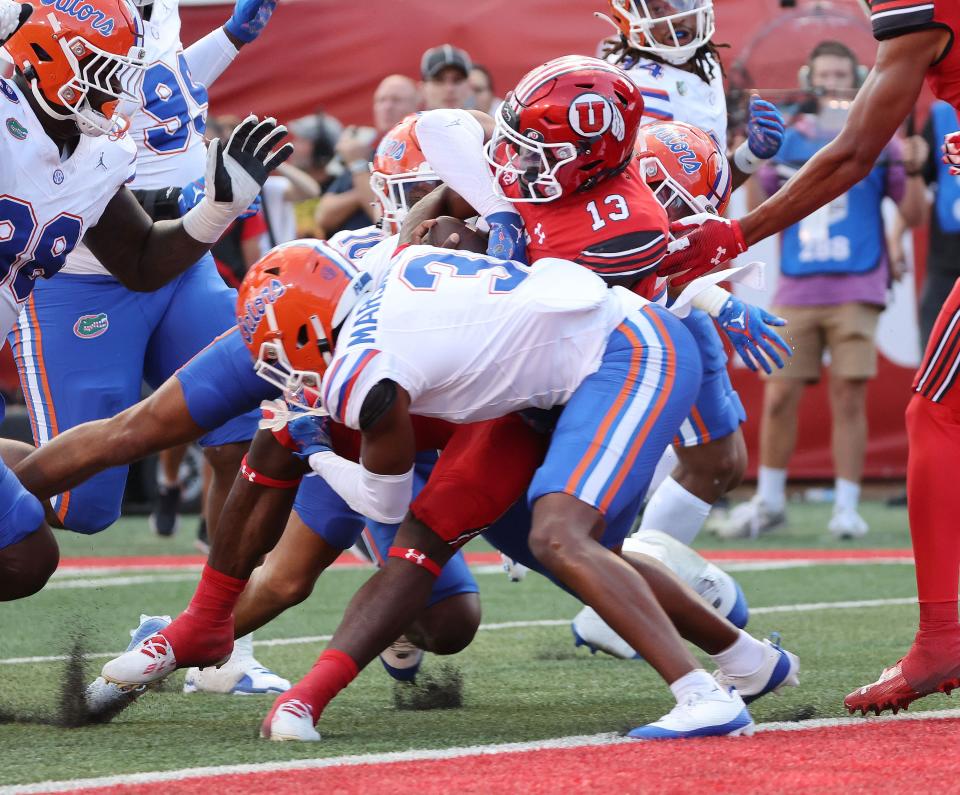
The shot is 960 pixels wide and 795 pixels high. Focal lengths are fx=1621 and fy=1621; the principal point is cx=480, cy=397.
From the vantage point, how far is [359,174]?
861cm

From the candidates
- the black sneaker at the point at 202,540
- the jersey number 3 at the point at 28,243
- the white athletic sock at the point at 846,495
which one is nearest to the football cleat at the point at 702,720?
the jersey number 3 at the point at 28,243

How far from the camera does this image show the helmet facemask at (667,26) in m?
5.15

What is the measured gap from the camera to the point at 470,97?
8.42m

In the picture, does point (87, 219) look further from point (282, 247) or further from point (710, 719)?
point (710, 719)

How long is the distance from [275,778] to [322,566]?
134 cm

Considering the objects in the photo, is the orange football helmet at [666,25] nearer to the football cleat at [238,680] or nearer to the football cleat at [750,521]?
the football cleat at [238,680]

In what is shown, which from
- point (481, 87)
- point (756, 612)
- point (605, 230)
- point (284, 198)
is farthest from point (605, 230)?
point (284, 198)

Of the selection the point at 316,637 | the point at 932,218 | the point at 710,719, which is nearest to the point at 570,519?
the point at 710,719

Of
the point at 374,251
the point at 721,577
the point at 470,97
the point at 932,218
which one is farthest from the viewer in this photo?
the point at 932,218

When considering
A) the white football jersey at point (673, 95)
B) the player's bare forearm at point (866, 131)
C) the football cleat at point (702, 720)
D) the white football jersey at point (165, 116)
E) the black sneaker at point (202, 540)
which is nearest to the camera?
the football cleat at point (702, 720)

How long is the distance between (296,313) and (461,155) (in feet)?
3.00

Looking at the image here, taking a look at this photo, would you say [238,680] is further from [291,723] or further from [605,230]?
[605,230]

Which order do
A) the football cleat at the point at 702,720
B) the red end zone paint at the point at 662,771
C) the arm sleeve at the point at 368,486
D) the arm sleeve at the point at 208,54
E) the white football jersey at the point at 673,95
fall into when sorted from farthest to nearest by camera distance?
the arm sleeve at the point at 208,54, the white football jersey at the point at 673,95, the arm sleeve at the point at 368,486, the football cleat at the point at 702,720, the red end zone paint at the point at 662,771

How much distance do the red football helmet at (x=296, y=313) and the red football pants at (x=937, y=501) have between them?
1.40 meters
